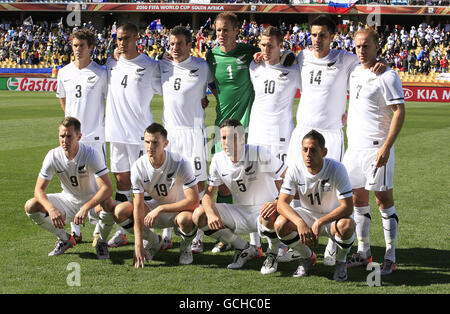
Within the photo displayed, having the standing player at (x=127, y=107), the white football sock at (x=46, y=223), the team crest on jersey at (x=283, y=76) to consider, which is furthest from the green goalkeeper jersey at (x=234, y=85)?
the white football sock at (x=46, y=223)

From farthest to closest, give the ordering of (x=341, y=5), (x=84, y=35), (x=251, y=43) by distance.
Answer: (x=341, y=5)
(x=251, y=43)
(x=84, y=35)

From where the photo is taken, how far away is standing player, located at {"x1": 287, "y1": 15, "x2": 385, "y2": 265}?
5852mm

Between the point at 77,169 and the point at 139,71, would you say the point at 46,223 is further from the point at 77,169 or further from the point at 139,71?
the point at 139,71

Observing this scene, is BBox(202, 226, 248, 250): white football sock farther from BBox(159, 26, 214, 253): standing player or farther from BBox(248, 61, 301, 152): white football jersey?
BBox(248, 61, 301, 152): white football jersey

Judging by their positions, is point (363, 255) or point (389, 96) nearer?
point (389, 96)

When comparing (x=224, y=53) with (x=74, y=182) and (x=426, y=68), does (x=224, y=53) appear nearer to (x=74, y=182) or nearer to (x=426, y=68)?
(x=74, y=182)

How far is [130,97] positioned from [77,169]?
1054mm

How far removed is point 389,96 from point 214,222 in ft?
6.29

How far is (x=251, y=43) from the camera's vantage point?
35469mm

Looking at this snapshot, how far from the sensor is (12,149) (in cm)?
1319

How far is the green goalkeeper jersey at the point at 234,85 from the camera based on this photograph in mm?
6297

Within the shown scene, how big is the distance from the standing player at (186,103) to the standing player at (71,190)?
2.93 feet

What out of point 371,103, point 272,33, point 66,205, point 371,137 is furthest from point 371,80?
point 66,205
